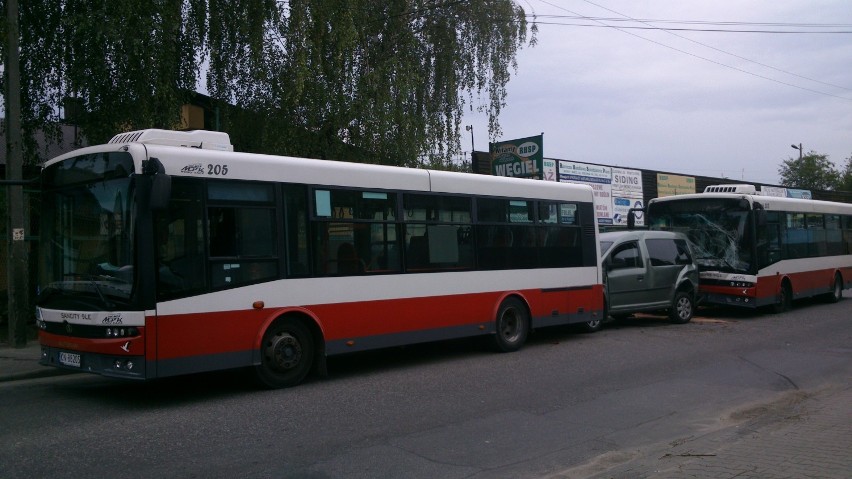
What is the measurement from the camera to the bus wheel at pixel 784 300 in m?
20.0

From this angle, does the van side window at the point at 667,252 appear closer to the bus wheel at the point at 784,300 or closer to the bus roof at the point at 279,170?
the bus wheel at the point at 784,300

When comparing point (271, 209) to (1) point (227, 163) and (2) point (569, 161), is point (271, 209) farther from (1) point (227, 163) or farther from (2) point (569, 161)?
(2) point (569, 161)

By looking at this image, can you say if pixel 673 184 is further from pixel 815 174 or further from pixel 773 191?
pixel 815 174

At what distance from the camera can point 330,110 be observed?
17.2m

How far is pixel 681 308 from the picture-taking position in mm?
17703

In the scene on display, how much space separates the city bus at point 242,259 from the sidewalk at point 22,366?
5.90 feet

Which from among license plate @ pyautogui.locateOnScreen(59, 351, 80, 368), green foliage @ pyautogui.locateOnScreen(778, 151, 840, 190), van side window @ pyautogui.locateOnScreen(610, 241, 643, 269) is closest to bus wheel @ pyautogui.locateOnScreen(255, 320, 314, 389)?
license plate @ pyautogui.locateOnScreen(59, 351, 80, 368)

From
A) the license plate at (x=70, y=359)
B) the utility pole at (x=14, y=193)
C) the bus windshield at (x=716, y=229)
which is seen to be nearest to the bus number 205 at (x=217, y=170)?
the license plate at (x=70, y=359)

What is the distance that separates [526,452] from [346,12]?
1260 cm

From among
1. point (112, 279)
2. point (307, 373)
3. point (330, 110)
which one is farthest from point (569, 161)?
point (112, 279)

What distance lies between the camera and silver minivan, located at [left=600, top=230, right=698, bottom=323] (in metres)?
16.4

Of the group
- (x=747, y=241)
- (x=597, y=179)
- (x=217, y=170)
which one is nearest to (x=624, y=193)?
(x=597, y=179)

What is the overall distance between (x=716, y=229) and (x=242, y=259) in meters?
13.9

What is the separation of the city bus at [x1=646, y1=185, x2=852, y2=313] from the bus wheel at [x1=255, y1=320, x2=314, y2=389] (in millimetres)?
12584
